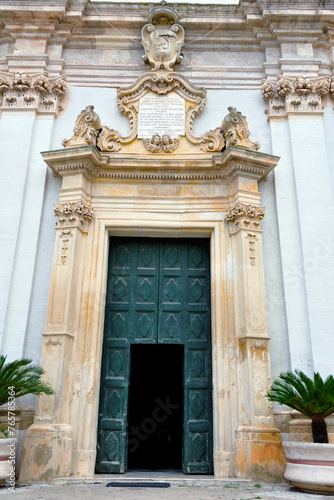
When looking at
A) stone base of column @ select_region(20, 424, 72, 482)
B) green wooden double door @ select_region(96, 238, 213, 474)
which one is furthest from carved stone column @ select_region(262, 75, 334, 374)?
stone base of column @ select_region(20, 424, 72, 482)

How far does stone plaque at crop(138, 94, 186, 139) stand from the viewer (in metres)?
7.96

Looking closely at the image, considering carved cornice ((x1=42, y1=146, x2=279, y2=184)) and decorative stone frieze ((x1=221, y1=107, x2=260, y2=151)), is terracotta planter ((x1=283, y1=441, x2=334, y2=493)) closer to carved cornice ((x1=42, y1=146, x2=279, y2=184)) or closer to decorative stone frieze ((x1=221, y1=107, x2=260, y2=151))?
carved cornice ((x1=42, y1=146, x2=279, y2=184))

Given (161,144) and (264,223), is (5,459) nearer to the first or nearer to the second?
(264,223)

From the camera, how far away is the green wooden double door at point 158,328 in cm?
661

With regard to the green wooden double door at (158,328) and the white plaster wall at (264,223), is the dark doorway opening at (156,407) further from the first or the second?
the white plaster wall at (264,223)

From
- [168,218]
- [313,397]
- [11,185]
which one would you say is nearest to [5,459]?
[313,397]

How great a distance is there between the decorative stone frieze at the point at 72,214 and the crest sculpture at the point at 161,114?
109 centimetres

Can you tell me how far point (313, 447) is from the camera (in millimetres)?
Result: 5086

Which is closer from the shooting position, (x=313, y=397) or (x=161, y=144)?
(x=313, y=397)

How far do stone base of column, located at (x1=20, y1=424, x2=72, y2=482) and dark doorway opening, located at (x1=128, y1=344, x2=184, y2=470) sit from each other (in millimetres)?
2895

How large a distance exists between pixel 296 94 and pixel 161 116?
2.42 m

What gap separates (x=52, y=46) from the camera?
8719 mm

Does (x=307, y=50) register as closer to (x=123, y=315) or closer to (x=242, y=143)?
(x=242, y=143)

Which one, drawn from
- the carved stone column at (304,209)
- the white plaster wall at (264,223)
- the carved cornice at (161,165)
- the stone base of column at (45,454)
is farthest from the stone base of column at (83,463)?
the carved cornice at (161,165)
